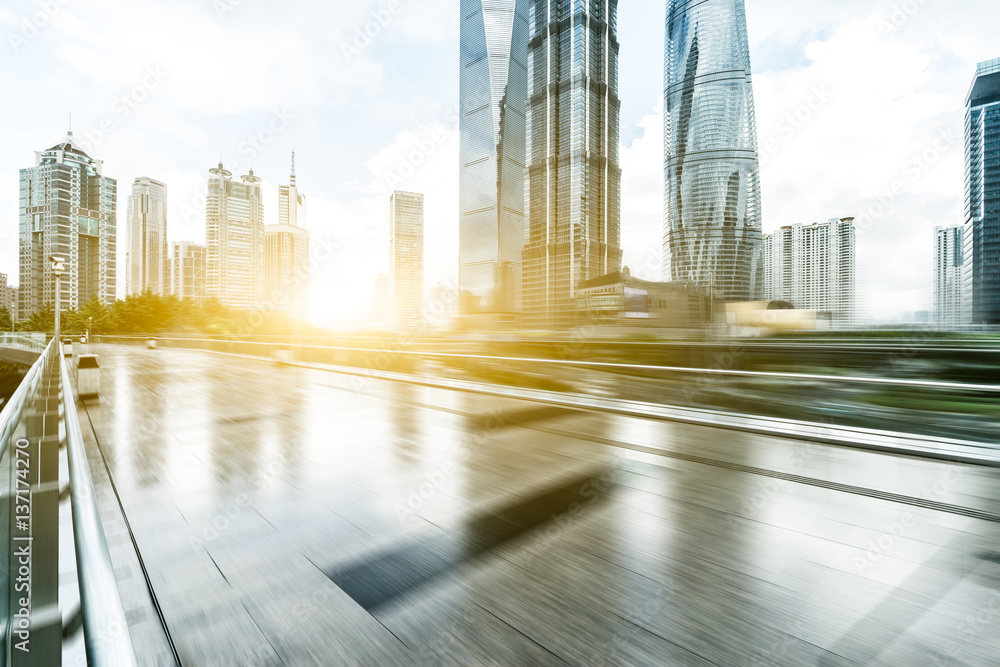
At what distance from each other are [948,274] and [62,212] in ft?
168

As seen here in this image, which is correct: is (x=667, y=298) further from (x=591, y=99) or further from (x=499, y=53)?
(x=499, y=53)

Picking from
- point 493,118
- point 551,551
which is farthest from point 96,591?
point 493,118

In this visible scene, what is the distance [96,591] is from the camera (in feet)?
6.07

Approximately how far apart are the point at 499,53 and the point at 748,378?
236ft

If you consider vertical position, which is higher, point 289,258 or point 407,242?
point 407,242

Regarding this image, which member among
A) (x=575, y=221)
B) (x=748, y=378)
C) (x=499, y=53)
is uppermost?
(x=499, y=53)

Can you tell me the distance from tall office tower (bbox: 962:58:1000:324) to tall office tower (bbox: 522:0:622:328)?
13.7 meters

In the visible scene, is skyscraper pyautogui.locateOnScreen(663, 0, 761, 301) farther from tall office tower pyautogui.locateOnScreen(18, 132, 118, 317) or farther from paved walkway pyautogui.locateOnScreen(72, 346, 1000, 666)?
tall office tower pyautogui.locateOnScreen(18, 132, 118, 317)

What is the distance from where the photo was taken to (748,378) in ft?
15.1

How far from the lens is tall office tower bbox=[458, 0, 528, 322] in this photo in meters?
60.2

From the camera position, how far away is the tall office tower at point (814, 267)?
14211 millimetres

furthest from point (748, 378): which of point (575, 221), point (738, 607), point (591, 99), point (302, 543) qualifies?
point (591, 99)

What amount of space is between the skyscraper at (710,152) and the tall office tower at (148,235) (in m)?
67.3

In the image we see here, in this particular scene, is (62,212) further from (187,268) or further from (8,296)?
(8,296)
